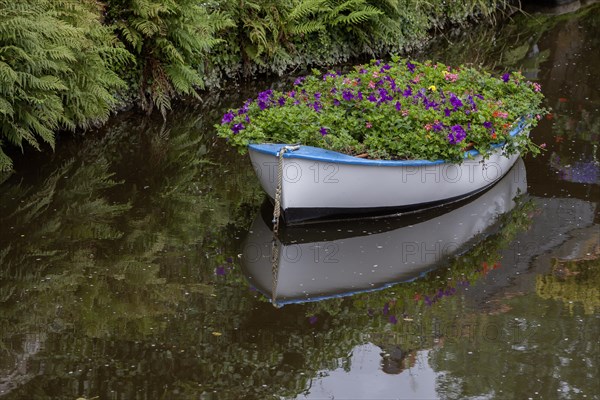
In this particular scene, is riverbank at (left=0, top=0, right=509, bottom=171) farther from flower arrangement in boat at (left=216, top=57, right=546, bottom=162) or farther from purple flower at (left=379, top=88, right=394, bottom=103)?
purple flower at (left=379, top=88, right=394, bottom=103)

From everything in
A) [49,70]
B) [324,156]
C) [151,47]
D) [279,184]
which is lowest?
[279,184]

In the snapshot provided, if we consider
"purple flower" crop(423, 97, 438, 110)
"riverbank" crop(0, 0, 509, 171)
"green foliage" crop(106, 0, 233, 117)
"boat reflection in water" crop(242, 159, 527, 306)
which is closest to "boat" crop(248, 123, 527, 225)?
"boat reflection in water" crop(242, 159, 527, 306)

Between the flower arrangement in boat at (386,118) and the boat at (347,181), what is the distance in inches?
6.6

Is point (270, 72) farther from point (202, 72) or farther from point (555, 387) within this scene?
point (555, 387)

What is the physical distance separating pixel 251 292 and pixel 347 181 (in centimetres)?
158

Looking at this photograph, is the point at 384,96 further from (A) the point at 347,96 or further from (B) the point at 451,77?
(B) the point at 451,77

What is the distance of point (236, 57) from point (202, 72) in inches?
31.4

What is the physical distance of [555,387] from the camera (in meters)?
6.51

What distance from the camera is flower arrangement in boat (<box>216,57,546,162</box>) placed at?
29.7ft

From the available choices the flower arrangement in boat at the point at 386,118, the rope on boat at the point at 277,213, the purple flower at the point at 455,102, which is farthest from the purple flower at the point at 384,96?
the rope on boat at the point at 277,213

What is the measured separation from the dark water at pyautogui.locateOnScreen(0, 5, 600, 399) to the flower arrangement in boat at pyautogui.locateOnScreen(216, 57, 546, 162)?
75cm

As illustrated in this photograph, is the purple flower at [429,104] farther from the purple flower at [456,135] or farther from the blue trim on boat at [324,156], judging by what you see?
Answer: the blue trim on boat at [324,156]

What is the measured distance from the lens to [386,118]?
9211mm

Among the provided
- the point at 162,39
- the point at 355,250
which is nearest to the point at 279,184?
the point at 355,250
